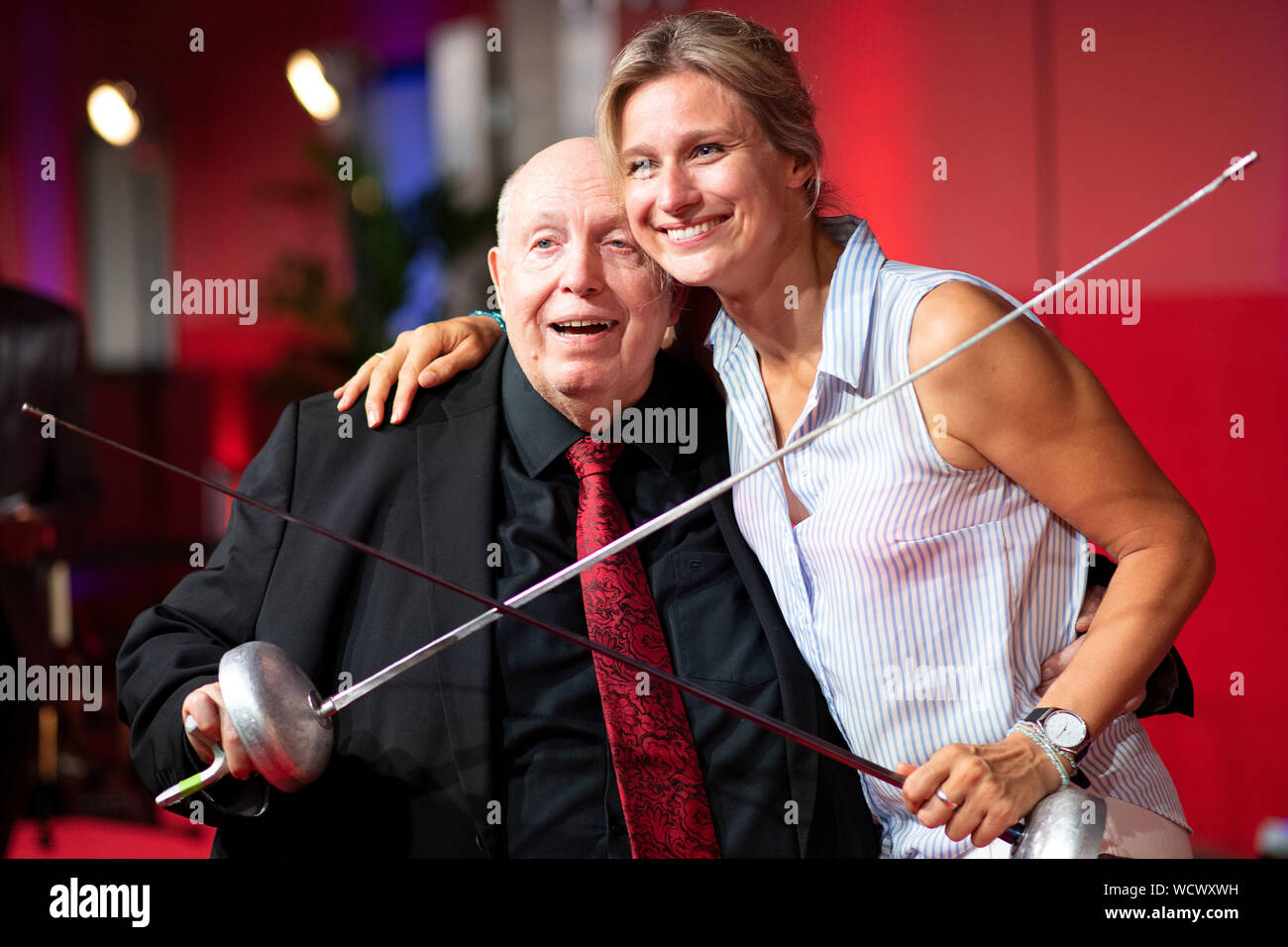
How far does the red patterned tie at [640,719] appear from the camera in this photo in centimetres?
162

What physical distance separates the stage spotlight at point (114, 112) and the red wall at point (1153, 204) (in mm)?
3874

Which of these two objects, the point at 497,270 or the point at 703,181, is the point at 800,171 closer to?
the point at 703,181

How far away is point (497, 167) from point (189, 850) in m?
3.38

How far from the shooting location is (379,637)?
170cm

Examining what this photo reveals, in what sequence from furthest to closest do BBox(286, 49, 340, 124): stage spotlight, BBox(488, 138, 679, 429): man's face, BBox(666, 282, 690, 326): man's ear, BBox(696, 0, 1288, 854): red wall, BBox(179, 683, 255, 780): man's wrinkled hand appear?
BBox(286, 49, 340, 124): stage spotlight < BBox(696, 0, 1288, 854): red wall < BBox(666, 282, 690, 326): man's ear < BBox(488, 138, 679, 429): man's face < BBox(179, 683, 255, 780): man's wrinkled hand

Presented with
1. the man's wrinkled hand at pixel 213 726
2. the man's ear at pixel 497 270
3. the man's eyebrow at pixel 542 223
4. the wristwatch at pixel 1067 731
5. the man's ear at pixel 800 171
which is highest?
the man's ear at pixel 800 171

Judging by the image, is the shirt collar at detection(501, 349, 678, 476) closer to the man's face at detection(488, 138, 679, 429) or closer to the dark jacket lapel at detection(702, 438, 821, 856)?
the man's face at detection(488, 138, 679, 429)

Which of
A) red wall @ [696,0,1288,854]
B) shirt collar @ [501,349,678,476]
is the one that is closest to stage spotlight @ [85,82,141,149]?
red wall @ [696,0,1288,854]

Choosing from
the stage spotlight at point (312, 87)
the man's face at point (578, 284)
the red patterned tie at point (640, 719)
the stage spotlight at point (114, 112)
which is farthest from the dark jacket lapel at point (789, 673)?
the stage spotlight at point (114, 112)

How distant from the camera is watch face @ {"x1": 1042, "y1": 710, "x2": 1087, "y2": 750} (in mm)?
1439

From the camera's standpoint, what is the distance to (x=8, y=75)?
579 cm

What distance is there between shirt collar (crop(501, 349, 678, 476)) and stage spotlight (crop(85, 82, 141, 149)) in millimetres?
4612

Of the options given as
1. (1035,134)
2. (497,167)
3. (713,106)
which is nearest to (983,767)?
(713,106)

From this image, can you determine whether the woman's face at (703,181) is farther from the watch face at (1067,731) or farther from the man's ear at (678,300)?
the watch face at (1067,731)
